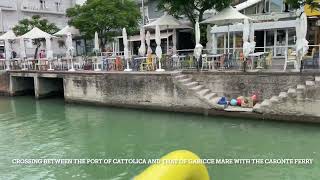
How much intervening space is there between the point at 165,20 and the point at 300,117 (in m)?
9.67

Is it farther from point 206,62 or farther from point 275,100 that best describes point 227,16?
point 275,100

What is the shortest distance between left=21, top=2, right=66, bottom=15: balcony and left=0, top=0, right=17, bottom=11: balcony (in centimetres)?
104

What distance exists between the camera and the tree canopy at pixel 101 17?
1024 inches

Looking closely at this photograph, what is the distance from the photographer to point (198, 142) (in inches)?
510

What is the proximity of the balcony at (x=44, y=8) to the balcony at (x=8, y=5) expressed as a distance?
3.42ft

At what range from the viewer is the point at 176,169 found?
3846 mm

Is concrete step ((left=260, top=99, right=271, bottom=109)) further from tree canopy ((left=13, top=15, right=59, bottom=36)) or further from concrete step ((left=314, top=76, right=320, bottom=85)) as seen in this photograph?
tree canopy ((left=13, top=15, right=59, bottom=36))

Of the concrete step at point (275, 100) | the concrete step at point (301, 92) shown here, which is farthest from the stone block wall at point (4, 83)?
the concrete step at point (301, 92)

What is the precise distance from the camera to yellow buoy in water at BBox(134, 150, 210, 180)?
148 inches

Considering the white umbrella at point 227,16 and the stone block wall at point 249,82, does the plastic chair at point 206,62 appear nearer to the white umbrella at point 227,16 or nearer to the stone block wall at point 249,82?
the stone block wall at point 249,82

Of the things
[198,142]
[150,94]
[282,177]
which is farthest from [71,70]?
[282,177]

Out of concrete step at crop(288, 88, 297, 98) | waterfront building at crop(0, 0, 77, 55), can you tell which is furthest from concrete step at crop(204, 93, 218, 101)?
waterfront building at crop(0, 0, 77, 55)

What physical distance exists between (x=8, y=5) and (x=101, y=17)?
21.7 meters

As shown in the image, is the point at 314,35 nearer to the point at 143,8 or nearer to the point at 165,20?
the point at 165,20
